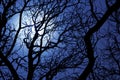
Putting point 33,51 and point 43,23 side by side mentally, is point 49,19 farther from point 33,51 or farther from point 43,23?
point 33,51

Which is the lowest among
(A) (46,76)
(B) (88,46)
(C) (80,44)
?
(A) (46,76)

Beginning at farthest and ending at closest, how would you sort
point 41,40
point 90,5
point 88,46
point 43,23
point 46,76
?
point 43,23
point 41,40
point 46,76
point 90,5
point 88,46

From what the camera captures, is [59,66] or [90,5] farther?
[59,66]

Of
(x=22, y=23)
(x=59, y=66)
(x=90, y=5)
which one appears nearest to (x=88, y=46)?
(x=90, y=5)

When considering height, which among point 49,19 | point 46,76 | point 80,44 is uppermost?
point 49,19

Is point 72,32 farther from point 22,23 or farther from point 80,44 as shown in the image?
point 22,23

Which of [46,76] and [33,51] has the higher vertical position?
[33,51]

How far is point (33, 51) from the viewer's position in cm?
1125

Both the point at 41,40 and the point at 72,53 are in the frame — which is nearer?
the point at 41,40

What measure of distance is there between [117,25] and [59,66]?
3.86 meters

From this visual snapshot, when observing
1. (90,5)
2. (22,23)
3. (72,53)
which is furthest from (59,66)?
(90,5)

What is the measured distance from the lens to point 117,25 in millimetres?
11547

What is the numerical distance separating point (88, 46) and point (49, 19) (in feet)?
18.3

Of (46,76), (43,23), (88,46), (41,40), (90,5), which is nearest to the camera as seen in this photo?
(88,46)
